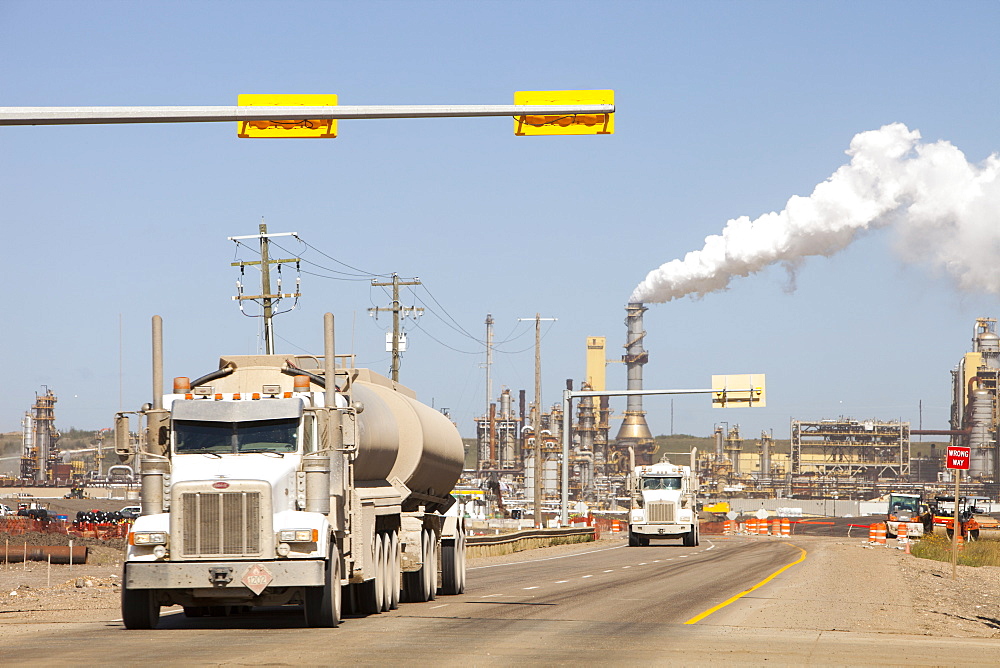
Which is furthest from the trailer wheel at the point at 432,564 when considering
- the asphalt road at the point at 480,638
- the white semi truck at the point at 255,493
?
the white semi truck at the point at 255,493

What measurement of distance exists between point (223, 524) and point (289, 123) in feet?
15.8

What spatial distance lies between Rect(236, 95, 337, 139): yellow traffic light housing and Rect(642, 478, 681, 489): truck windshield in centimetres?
3564

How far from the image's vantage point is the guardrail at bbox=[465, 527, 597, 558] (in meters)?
42.9

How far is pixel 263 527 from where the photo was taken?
1455cm

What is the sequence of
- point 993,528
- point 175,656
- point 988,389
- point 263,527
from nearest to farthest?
point 175,656, point 263,527, point 993,528, point 988,389

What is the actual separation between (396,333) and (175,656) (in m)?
44.3

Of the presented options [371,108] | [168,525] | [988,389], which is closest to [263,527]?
[168,525]

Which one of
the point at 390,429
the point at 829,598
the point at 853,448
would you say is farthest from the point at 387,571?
the point at 853,448

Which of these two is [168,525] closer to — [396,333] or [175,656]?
[175,656]

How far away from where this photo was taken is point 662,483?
160 ft

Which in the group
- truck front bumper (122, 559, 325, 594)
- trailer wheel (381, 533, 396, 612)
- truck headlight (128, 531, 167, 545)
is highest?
truck headlight (128, 531, 167, 545)

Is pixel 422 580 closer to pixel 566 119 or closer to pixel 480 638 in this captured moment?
pixel 480 638

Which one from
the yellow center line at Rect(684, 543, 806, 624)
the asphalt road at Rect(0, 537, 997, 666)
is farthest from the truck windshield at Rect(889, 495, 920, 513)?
the asphalt road at Rect(0, 537, 997, 666)

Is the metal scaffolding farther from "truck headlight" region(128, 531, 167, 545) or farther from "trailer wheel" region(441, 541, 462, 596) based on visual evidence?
"truck headlight" region(128, 531, 167, 545)
